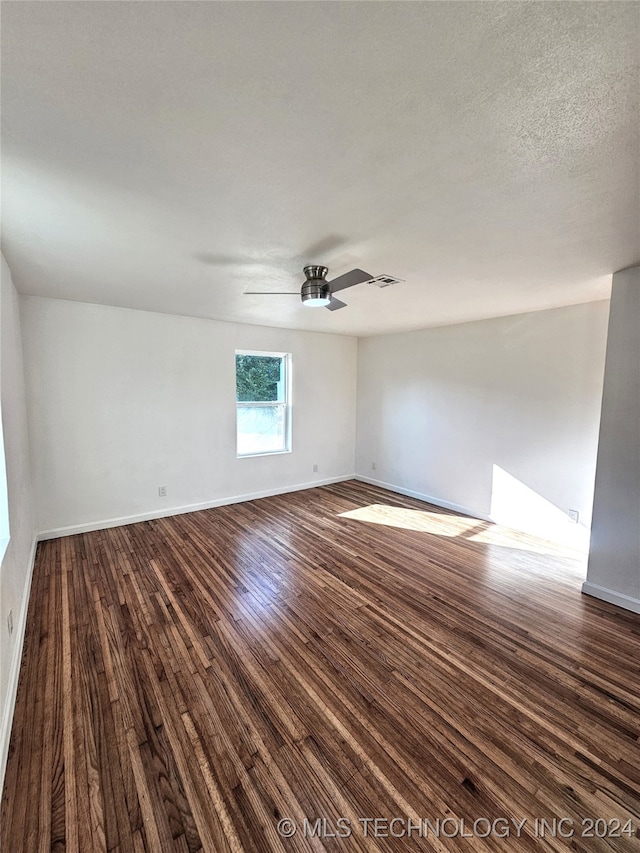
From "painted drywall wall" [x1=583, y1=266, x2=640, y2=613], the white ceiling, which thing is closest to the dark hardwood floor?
"painted drywall wall" [x1=583, y1=266, x2=640, y2=613]

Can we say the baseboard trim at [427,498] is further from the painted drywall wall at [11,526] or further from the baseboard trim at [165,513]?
the painted drywall wall at [11,526]

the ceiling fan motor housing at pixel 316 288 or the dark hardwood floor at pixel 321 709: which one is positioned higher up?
the ceiling fan motor housing at pixel 316 288

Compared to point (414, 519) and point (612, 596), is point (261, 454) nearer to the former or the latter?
point (414, 519)

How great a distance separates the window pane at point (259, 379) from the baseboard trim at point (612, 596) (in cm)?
409

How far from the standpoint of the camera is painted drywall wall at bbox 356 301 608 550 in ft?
11.4

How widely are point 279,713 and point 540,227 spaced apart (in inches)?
112

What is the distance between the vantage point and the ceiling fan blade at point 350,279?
2125 millimetres

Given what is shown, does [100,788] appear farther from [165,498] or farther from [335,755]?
[165,498]

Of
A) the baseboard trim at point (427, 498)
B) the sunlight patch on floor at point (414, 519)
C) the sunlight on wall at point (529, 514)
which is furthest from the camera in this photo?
the baseboard trim at point (427, 498)

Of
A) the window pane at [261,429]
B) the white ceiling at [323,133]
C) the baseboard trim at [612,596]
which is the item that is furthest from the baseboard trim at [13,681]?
the baseboard trim at [612,596]

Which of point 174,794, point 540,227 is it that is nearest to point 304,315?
point 540,227

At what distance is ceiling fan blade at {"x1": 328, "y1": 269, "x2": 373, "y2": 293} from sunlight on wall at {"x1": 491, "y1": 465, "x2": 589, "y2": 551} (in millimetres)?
3020

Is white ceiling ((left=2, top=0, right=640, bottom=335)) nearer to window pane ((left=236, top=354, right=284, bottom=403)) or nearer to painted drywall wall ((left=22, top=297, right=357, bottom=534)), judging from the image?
painted drywall wall ((left=22, top=297, right=357, bottom=534))

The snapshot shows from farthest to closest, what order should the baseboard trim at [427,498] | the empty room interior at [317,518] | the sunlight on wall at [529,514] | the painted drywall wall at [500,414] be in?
the baseboard trim at [427,498] → the sunlight on wall at [529,514] → the painted drywall wall at [500,414] → the empty room interior at [317,518]
